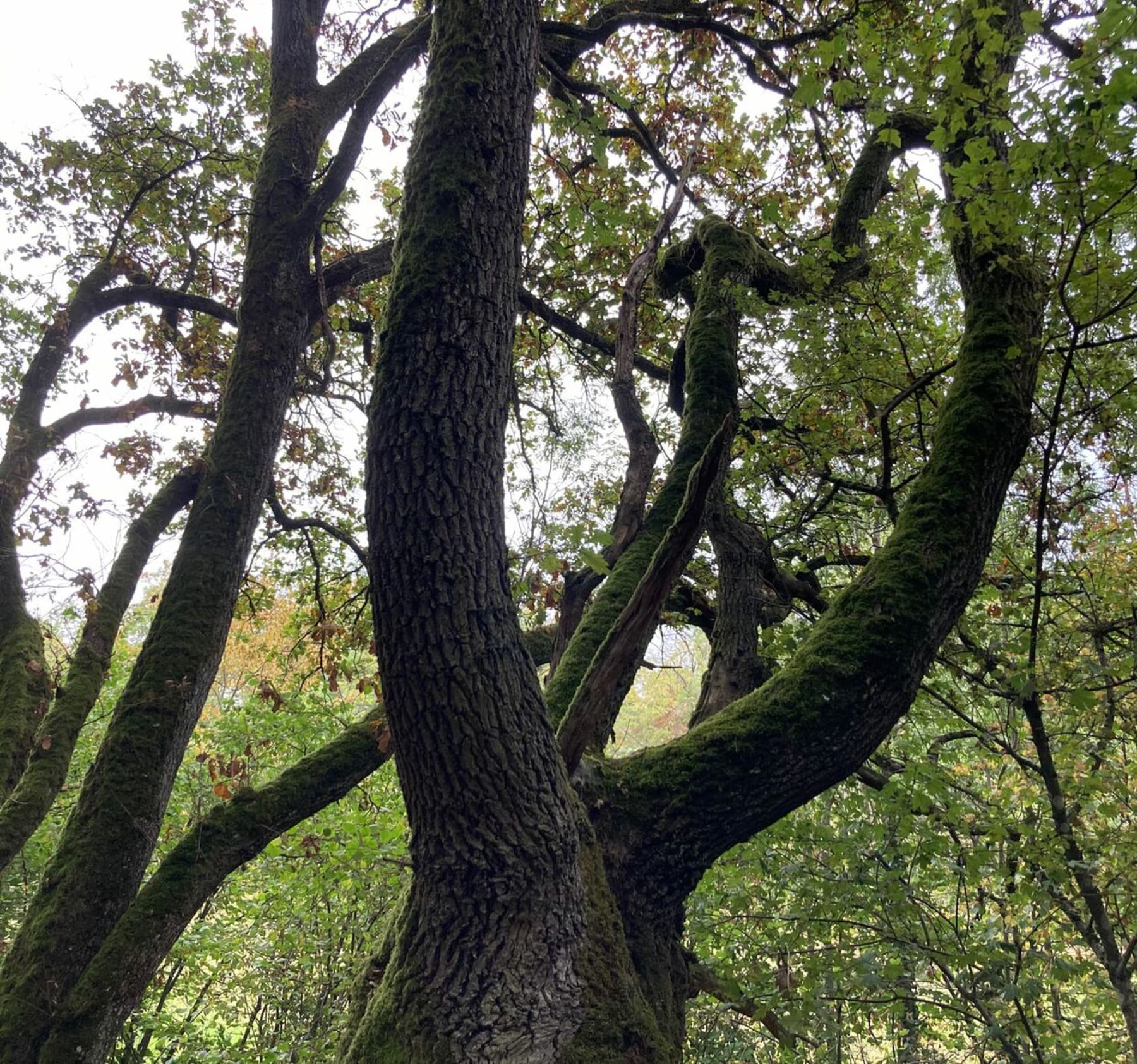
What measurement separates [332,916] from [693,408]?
5750 millimetres

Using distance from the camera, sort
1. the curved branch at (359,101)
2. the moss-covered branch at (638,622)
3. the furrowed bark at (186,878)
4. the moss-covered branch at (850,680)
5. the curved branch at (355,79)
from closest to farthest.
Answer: the moss-covered branch at (638,622)
the moss-covered branch at (850,680)
the furrowed bark at (186,878)
the curved branch at (359,101)
the curved branch at (355,79)

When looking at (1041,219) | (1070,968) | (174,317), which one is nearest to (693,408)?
(1041,219)

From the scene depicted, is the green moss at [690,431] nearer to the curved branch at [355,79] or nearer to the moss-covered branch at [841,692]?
the moss-covered branch at [841,692]

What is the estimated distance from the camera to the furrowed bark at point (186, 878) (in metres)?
2.85

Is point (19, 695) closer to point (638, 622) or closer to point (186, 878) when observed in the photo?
point (186, 878)

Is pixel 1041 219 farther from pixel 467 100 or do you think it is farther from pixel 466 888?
pixel 466 888

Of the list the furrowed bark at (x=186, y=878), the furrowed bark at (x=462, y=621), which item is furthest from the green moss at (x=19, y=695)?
the furrowed bark at (x=462, y=621)

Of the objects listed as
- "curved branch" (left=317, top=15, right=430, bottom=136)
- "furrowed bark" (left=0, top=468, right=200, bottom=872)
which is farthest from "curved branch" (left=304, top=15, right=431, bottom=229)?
"furrowed bark" (left=0, top=468, right=200, bottom=872)

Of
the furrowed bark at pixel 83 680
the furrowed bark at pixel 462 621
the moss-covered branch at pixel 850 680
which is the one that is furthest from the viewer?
the furrowed bark at pixel 83 680

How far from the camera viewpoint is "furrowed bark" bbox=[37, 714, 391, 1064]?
285cm

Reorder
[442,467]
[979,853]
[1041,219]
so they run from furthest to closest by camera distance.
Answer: [979,853], [1041,219], [442,467]

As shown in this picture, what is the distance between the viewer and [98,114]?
585cm

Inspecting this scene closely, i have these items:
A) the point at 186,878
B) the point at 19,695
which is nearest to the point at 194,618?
the point at 186,878

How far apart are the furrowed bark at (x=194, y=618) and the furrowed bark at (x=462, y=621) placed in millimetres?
1615
